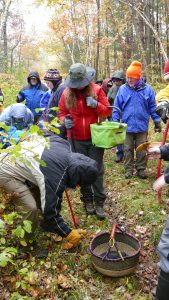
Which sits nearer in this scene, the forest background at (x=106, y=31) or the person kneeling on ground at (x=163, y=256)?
the person kneeling on ground at (x=163, y=256)

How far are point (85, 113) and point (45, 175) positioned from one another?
1793 millimetres

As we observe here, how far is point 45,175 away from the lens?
11.2 feet

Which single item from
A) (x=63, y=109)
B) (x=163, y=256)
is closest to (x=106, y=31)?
(x=63, y=109)

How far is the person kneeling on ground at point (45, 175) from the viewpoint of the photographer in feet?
11.2

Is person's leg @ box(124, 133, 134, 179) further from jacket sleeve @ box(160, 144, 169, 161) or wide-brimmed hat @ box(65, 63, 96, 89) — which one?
jacket sleeve @ box(160, 144, 169, 161)

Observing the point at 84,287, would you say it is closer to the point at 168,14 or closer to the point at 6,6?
the point at 168,14

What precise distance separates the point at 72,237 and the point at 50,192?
96cm

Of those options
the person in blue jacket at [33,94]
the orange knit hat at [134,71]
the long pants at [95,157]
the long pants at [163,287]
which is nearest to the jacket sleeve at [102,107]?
the long pants at [95,157]

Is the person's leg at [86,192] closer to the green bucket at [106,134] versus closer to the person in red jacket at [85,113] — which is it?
the person in red jacket at [85,113]

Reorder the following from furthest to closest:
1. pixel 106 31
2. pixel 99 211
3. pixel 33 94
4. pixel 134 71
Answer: pixel 106 31, pixel 33 94, pixel 134 71, pixel 99 211

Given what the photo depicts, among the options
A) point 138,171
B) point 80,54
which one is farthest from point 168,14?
point 138,171

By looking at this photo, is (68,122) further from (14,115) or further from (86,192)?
(86,192)

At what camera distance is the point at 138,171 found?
264 inches

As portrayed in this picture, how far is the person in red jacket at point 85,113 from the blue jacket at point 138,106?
1.51 metres
